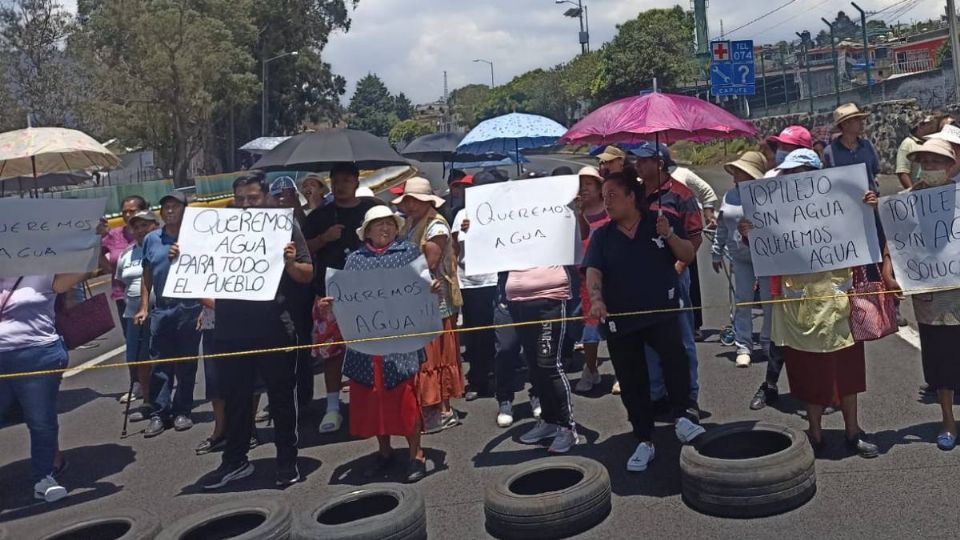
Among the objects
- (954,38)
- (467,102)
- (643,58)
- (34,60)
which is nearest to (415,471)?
(954,38)

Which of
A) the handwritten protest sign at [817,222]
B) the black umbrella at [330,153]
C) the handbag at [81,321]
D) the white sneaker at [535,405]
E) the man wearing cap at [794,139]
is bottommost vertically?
the white sneaker at [535,405]

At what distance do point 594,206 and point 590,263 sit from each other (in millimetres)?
915

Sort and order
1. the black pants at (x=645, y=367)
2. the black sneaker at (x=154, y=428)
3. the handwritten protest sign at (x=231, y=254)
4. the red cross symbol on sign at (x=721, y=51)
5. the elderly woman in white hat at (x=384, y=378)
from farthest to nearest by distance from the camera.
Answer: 1. the red cross symbol on sign at (x=721, y=51)
2. the black sneaker at (x=154, y=428)
3. the elderly woman in white hat at (x=384, y=378)
4. the handwritten protest sign at (x=231, y=254)
5. the black pants at (x=645, y=367)

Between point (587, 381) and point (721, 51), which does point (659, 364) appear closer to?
point (587, 381)

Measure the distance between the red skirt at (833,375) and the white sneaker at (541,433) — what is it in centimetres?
174

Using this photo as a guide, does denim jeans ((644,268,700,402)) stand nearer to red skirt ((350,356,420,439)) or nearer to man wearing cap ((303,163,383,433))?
red skirt ((350,356,420,439))

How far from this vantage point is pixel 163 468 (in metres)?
6.84

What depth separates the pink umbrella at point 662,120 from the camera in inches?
239

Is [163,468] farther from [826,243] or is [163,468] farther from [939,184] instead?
[939,184]

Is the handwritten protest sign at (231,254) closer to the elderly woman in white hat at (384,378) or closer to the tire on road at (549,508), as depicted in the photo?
the elderly woman in white hat at (384,378)

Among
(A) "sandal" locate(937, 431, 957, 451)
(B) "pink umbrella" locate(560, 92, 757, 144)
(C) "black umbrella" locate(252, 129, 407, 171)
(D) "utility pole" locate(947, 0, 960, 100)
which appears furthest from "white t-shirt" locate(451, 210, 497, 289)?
(D) "utility pole" locate(947, 0, 960, 100)

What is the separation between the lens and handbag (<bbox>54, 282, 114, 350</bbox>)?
22.0 ft

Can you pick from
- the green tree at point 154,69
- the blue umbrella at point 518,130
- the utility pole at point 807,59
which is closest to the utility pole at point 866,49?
the utility pole at point 807,59

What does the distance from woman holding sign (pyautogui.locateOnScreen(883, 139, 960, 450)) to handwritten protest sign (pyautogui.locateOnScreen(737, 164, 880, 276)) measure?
0.35m
